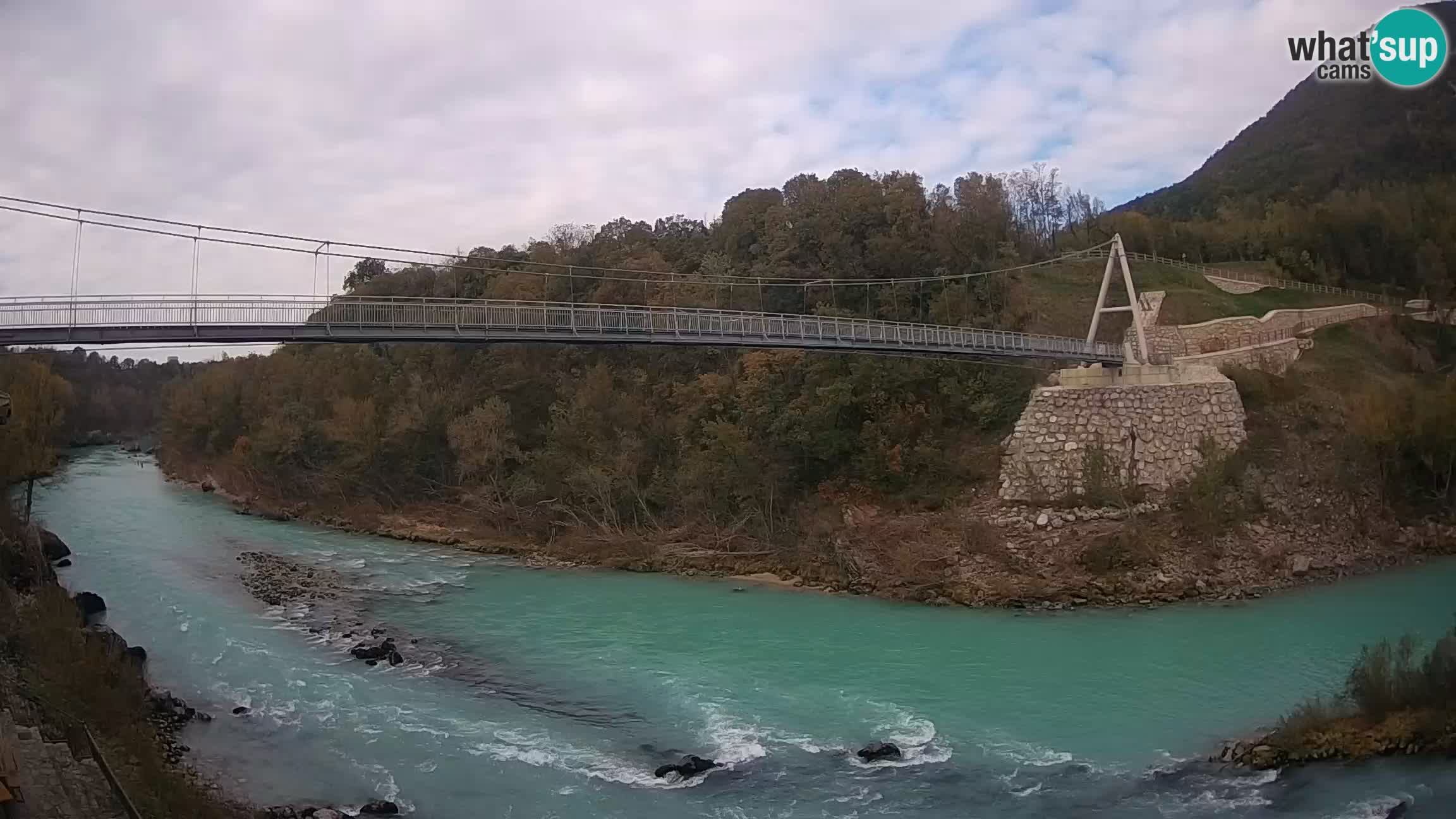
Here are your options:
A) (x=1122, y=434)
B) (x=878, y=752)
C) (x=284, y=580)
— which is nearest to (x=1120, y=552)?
(x=1122, y=434)

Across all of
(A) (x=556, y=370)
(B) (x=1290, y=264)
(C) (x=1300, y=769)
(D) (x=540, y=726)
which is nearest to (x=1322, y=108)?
(B) (x=1290, y=264)

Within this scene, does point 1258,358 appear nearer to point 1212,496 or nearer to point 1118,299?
point 1118,299

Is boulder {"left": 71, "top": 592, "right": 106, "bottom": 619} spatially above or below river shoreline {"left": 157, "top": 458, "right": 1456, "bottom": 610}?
below

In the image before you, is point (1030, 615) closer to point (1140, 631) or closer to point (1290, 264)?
point (1140, 631)

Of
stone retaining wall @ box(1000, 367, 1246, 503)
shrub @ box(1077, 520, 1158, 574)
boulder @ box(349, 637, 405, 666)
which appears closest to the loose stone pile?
boulder @ box(349, 637, 405, 666)

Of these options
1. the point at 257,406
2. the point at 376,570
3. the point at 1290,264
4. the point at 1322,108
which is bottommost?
the point at 376,570

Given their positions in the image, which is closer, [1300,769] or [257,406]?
[1300,769]

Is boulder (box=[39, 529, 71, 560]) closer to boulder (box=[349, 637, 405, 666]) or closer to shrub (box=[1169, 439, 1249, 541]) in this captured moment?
boulder (box=[349, 637, 405, 666])
